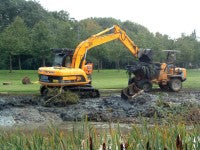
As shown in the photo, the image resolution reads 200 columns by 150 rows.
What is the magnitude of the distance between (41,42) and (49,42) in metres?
0.89

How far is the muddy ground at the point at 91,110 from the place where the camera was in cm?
1523

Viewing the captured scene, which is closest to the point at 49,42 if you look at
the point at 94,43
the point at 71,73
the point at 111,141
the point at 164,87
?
the point at 164,87

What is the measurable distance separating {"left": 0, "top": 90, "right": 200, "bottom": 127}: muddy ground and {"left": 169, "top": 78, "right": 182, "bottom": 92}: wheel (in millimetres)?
5715

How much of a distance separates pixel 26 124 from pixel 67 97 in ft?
16.1

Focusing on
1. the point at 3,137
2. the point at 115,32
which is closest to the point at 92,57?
the point at 115,32

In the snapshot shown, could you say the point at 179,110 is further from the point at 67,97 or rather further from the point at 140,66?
the point at 140,66

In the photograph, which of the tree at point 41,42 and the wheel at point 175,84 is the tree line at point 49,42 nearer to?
the tree at point 41,42

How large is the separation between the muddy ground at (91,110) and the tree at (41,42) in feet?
86.9

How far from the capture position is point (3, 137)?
17.2 feet

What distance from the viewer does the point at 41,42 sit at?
4803 cm

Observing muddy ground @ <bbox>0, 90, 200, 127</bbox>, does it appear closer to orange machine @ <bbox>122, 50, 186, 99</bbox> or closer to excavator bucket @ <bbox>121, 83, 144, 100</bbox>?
excavator bucket @ <bbox>121, 83, 144, 100</bbox>

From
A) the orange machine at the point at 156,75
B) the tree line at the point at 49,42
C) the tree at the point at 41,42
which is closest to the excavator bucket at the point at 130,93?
the orange machine at the point at 156,75

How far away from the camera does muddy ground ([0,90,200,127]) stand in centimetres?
1523

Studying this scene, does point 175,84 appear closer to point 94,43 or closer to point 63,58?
point 94,43
